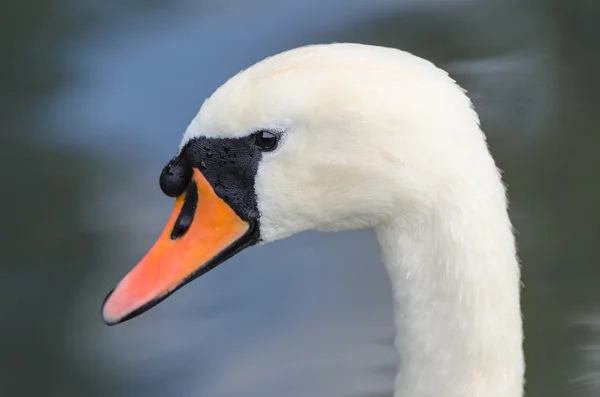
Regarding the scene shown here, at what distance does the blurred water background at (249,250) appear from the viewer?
3.98 metres

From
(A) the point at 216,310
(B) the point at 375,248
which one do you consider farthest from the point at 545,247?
(A) the point at 216,310

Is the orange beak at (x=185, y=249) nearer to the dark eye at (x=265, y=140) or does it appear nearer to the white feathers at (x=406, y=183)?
the white feathers at (x=406, y=183)

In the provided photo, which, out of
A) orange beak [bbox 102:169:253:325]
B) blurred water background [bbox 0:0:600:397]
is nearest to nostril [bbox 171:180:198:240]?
orange beak [bbox 102:169:253:325]

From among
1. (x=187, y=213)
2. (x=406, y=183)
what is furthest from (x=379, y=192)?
(x=187, y=213)

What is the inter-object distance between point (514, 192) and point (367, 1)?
5.43 ft

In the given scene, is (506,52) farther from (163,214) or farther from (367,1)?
(163,214)

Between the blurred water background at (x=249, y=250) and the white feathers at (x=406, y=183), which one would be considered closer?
the white feathers at (x=406, y=183)

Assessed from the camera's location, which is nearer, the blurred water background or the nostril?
the nostril

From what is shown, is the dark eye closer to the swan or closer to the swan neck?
the swan

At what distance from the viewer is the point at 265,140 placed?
205 cm

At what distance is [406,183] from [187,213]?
1.92 ft

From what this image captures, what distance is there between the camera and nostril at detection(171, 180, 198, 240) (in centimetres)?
225

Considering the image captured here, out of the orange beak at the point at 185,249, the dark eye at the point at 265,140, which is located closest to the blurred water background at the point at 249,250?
the orange beak at the point at 185,249

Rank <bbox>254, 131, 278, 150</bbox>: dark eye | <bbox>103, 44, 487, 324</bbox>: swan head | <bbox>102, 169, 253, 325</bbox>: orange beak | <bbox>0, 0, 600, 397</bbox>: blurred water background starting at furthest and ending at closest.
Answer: <bbox>0, 0, 600, 397</bbox>: blurred water background
<bbox>102, 169, 253, 325</bbox>: orange beak
<bbox>254, 131, 278, 150</bbox>: dark eye
<bbox>103, 44, 487, 324</bbox>: swan head
